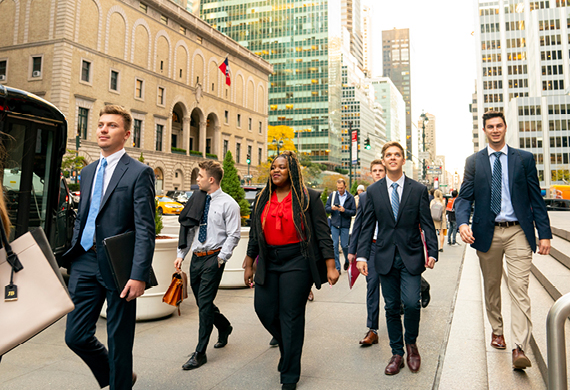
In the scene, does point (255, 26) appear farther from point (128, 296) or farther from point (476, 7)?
point (128, 296)

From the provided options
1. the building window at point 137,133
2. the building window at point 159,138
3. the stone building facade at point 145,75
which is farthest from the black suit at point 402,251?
the building window at point 159,138

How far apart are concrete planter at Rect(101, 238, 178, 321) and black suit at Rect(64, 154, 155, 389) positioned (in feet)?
9.45

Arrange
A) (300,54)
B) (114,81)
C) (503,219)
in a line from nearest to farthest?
(503,219) → (114,81) → (300,54)

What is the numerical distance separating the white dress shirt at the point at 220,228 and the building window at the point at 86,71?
4418 cm

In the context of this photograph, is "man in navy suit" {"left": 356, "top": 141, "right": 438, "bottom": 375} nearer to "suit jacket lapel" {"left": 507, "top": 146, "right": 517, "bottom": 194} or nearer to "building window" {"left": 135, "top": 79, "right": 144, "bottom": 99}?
"suit jacket lapel" {"left": 507, "top": 146, "right": 517, "bottom": 194}

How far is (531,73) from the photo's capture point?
110 meters

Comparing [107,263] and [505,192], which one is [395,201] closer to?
[505,192]

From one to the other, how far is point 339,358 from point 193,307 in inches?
121

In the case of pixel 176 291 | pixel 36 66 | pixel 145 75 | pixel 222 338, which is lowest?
pixel 222 338

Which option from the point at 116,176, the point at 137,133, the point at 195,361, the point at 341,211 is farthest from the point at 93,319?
the point at 137,133

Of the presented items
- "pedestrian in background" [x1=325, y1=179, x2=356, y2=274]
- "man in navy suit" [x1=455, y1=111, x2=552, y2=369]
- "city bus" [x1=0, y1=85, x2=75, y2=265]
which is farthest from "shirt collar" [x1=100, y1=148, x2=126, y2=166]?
"pedestrian in background" [x1=325, y1=179, x2=356, y2=274]

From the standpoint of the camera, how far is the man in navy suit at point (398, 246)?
4297 millimetres

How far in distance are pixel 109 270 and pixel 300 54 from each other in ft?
371

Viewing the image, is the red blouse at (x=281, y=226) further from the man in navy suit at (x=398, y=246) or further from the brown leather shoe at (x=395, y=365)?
the brown leather shoe at (x=395, y=365)
